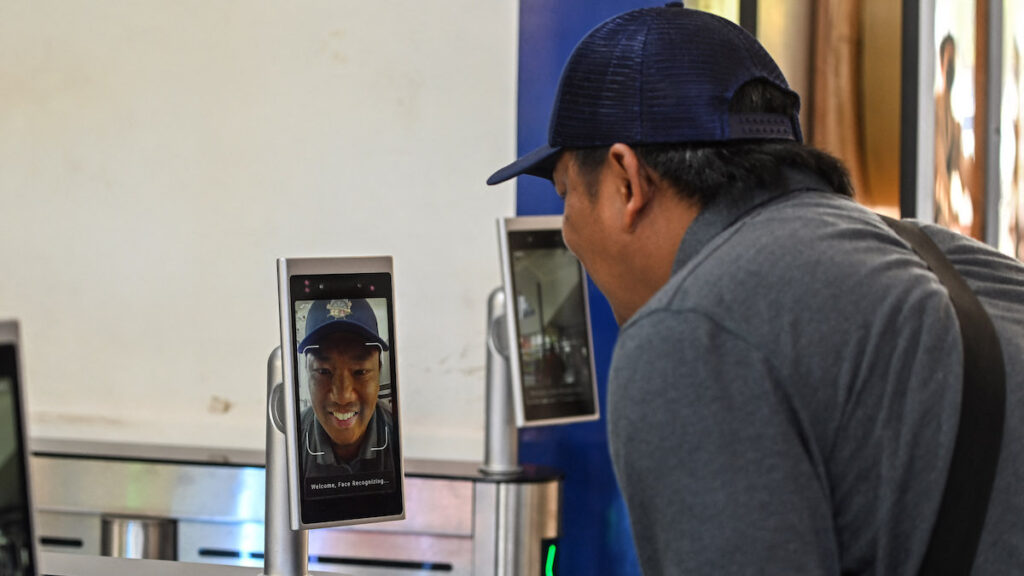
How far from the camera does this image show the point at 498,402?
5.23ft

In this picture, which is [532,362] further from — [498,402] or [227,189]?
[227,189]

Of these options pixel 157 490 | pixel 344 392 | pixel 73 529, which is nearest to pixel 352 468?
pixel 344 392

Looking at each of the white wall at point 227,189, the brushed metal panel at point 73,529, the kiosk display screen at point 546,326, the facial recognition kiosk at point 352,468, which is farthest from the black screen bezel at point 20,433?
the white wall at point 227,189

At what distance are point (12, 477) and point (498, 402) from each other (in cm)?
87

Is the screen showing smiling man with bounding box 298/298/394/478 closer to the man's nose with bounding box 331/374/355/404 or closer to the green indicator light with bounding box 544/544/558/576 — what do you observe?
the man's nose with bounding box 331/374/355/404

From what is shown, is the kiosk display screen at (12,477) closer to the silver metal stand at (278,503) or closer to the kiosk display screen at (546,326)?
the silver metal stand at (278,503)

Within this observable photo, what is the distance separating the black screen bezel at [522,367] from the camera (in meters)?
1.46

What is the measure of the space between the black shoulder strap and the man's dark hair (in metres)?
0.15

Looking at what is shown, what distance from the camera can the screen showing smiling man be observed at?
1.01 m

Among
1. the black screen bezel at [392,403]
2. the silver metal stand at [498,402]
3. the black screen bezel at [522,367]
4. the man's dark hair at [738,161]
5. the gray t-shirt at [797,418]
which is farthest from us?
the silver metal stand at [498,402]

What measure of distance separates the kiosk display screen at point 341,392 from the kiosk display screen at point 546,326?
407mm

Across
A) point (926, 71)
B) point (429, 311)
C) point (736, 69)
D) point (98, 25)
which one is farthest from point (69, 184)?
point (736, 69)

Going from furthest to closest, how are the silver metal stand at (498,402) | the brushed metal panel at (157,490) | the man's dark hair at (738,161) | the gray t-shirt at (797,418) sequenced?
1. the brushed metal panel at (157,490)
2. the silver metal stand at (498,402)
3. the man's dark hair at (738,161)
4. the gray t-shirt at (797,418)

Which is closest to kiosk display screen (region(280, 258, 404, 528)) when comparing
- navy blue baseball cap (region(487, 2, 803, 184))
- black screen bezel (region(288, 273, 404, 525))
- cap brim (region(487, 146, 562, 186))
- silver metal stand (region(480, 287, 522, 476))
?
black screen bezel (region(288, 273, 404, 525))
